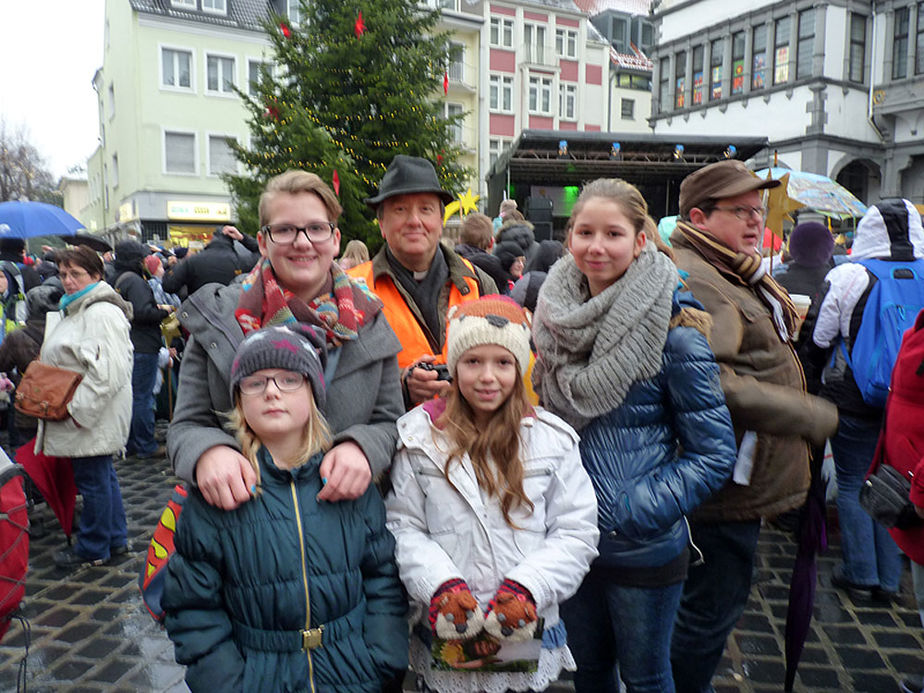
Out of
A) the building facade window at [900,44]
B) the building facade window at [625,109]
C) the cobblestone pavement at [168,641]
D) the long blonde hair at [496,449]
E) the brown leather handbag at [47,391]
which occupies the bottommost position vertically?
the cobblestone pavement at [168,641]

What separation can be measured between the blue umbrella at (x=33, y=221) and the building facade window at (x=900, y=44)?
30131 mm

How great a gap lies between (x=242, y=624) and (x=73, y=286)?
3.86m

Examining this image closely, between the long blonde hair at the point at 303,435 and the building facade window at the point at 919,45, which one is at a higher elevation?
the building facade window at the point at 919,45

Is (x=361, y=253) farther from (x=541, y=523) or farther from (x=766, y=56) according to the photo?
(x=766, y=56)

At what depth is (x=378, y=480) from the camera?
2379 millimetres

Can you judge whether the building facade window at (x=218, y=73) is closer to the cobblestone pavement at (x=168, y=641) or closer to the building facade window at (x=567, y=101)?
the building facade window at (x=567, y=101)

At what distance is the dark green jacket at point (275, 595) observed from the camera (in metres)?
1.96

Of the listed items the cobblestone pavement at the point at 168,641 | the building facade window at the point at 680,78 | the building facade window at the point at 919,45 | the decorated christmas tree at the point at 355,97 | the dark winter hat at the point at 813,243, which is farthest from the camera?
the building facade window at the point at 680,78

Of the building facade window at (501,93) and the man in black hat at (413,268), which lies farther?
the building facade window at (501,93)

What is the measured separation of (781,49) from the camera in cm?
2867

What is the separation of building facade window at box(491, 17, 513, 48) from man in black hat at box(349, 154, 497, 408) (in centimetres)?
3629

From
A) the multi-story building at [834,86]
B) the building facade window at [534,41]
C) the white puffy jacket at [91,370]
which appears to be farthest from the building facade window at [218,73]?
the white puffy jacket at [91,370]

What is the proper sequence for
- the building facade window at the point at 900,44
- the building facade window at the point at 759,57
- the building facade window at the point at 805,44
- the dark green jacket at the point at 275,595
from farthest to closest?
the building facade window at the point at 759,57
the building facade window at the point at 805,44
the building facade window at the point at 900,44
the dark green jacket at the point at 275,595

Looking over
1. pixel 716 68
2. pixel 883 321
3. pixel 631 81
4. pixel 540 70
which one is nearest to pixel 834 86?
pixel 716 68
